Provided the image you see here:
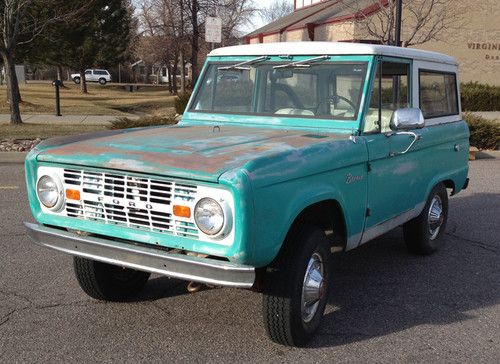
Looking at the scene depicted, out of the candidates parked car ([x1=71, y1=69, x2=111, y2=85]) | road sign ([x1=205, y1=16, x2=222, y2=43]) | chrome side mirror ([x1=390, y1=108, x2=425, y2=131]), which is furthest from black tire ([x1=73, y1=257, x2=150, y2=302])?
parked car ([x1=71, y1=69, x2=111, y2=85])

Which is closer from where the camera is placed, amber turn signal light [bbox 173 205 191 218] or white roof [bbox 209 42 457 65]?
amber turn signal light [bbox 173 205 191 218]

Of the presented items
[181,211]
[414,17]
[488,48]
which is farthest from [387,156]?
[488,48]

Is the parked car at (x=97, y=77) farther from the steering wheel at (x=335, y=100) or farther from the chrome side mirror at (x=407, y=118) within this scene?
the chrome side mirror at (x=407, y=118)

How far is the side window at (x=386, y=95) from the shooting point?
4395mm

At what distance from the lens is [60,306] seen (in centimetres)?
423

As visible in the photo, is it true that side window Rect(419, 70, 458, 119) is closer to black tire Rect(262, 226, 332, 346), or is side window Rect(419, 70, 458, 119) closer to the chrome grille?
black tire Rect(262, 226, 332, 346)

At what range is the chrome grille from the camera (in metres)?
3.18

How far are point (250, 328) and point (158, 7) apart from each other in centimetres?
3368

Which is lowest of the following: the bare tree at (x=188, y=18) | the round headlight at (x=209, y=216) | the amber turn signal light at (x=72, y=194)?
the round headlight at (x=209, y=216)

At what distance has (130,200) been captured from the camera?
3.31m

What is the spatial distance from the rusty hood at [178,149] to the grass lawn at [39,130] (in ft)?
33.8

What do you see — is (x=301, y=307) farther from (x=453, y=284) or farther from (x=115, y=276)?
(x=453, y=284)

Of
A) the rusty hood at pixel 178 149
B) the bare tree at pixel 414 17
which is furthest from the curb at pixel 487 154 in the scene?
the rusty hood at pixel 178 149

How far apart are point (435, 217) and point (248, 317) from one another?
8.31 ft
